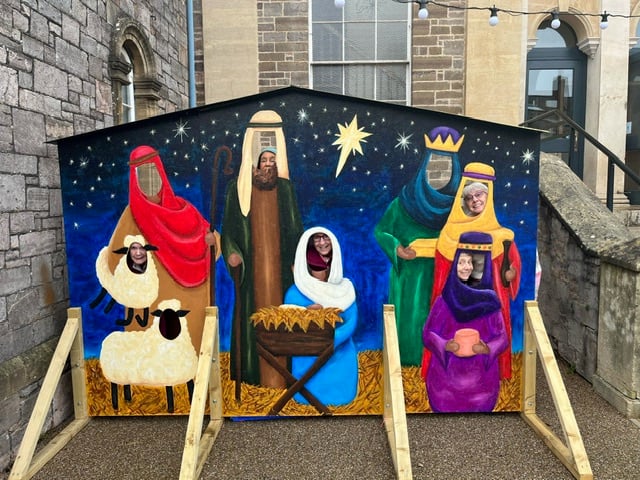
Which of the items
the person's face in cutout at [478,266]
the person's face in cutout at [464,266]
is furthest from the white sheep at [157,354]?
the person's face in cutout at [478,266]

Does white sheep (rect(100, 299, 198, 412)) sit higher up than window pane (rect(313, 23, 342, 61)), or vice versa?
window pane (rect(313, 23, 342, 61))

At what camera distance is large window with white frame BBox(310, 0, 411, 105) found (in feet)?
27.1

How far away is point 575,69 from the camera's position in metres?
8.56

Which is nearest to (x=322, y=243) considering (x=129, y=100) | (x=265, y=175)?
(x=265, y=175)

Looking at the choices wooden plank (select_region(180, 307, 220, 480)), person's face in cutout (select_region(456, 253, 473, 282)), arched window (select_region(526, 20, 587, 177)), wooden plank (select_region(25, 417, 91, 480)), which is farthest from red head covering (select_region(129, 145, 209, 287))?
arched window (select_region(526, 20, 587, 177))

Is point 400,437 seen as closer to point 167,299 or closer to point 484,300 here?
point 484,300

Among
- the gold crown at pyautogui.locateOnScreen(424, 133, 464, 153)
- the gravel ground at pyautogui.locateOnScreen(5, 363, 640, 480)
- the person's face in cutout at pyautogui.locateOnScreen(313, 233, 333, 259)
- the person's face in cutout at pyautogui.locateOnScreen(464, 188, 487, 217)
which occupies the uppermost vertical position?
the gold crown at pyautogui.locateOnScreen(424, 133, 464, 153)

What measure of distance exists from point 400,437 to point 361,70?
6821mm

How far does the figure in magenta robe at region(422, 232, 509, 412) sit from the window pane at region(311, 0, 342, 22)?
608 centimetres

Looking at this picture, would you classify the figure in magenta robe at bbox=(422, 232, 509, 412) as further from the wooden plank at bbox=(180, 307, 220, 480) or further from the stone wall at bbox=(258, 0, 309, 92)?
the stone wall at bbox=(258, 0, 309, 92)

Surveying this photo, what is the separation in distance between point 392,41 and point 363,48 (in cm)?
51

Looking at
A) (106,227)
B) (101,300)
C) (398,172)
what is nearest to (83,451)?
(101,300)

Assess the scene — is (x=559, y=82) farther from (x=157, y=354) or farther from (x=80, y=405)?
(x=80, y=405)

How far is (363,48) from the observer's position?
8336 mm
